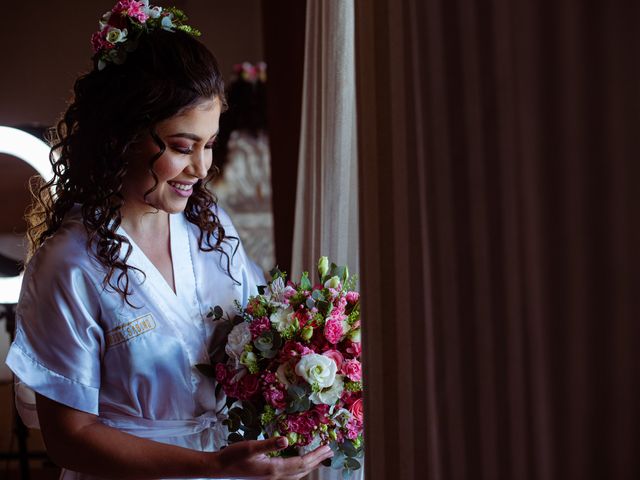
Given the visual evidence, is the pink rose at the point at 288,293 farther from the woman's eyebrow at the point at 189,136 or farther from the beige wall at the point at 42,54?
the beige wall at the point at 42,54

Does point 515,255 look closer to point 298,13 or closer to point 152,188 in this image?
point 152,188

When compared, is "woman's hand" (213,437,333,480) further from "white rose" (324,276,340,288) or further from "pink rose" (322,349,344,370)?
"white rose" (324,276,340,288)

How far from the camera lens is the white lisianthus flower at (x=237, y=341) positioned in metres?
1.42

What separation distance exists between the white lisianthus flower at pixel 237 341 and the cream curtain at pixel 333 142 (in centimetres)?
40

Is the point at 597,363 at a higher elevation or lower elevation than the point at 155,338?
higher

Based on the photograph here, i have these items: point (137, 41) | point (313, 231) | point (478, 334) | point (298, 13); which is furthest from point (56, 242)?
point (298, 13)

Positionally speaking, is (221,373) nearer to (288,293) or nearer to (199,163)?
(288,293)

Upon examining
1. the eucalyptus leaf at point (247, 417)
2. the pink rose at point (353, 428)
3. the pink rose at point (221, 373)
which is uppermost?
the pink rose at point (221, 373)

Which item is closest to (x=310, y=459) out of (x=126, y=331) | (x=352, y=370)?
(x=352, y=370)

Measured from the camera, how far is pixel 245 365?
1.42 m

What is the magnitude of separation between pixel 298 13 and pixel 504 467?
197 centimetres

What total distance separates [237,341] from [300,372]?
17 cm

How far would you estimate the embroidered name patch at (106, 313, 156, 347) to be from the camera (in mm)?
1428

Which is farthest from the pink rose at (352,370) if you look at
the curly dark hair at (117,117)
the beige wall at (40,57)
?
the beige wall at (40,57)
